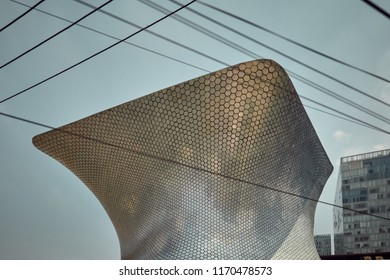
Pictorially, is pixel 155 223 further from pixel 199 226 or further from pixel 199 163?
pixel 199 163

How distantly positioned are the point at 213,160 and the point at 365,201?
42.3 metres

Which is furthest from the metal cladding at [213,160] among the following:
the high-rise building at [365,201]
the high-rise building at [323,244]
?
the high-rise building at [323,244]

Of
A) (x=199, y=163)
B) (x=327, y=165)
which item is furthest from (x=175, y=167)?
(x=327, y=165)

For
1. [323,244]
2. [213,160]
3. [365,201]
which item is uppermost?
[365,201]

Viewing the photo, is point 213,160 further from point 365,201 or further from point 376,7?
point 365,201

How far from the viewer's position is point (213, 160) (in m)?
13.1

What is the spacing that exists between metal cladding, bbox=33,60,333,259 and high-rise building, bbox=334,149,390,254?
1389 inches

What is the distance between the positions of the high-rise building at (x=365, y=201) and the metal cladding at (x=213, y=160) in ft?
116

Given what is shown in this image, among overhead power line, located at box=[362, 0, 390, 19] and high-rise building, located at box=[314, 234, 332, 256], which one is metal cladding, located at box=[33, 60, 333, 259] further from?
high-rise building, located at box=[314, 234, 332, 256]

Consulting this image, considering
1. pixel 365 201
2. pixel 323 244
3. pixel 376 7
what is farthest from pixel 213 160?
pixel 323 244

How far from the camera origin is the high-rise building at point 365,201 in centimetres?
4612

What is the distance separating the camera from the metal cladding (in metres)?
12.3

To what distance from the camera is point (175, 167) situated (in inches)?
525

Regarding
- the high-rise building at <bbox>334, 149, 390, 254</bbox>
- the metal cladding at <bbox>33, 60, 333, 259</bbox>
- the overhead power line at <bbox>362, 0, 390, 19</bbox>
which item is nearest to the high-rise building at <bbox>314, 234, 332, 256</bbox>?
the high-rise building at <bbox>334, 149, 390, 254</bbox>
